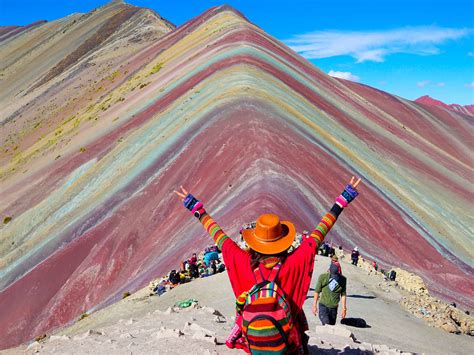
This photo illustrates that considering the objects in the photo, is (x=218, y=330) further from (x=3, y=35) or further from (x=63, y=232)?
Answer: (x=3, y=35)

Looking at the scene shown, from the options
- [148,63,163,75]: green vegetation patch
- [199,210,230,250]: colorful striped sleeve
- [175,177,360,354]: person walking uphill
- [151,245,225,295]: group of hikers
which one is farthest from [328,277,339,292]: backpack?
[148,63,163,75]: green vegetation patch

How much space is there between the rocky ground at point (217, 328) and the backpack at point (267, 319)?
182cm

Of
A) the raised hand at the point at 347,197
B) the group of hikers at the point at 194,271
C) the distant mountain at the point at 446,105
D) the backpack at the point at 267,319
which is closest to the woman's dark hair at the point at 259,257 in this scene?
the backpack at the point at 267,319

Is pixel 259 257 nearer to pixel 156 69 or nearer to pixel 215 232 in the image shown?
pixel 215 232

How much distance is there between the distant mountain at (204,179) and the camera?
21.2 meters

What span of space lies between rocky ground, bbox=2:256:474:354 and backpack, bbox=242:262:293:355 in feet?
5.96

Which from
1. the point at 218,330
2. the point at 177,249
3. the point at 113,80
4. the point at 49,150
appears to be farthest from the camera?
the point at 113,80

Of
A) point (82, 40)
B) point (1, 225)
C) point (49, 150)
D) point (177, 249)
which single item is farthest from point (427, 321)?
point (82, 40)

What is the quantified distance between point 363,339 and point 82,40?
103339 mm

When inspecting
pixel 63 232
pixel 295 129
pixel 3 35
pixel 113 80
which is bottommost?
pixel 63 232

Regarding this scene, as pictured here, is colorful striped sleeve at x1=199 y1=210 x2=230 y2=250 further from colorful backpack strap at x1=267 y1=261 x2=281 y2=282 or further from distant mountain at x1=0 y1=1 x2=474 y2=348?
distant mountain at x1=0 y1=1 x2=474 y2=348

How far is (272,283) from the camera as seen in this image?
461cm

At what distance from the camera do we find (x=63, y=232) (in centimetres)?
2828

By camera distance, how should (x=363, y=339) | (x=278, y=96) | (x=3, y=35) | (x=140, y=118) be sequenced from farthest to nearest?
(x=3, y=35), (x=140, y=118), (x=278, y=96), (x=363, y=339)
